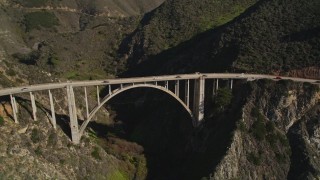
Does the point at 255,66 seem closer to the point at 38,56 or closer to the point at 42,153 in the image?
the point at 42,153

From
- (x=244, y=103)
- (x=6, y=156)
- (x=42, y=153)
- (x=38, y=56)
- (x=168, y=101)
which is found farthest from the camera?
(x=38, y=56)

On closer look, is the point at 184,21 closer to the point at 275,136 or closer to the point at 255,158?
the point at 275,136

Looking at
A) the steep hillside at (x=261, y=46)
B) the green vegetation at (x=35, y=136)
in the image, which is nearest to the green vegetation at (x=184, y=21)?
the steep hillside at (x=261, y=46)

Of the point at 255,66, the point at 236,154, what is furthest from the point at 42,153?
the point at 255,66

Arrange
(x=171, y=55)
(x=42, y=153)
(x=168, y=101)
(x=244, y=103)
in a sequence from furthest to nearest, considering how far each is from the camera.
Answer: (x=171, y=55) → (x=168, y=101) → (x=244, y=103) → (x=42, y=153)

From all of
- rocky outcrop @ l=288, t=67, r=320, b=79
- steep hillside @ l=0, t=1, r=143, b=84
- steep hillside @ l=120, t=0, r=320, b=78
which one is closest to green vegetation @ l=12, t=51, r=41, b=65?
Answer: steep hillside @ l=0, t=1, r=143, b=84

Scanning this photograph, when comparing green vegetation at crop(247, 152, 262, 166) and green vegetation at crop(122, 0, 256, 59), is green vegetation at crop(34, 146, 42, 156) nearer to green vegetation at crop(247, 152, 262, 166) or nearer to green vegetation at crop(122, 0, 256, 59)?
green vegetation at crop(247, 152, 262, 166)
